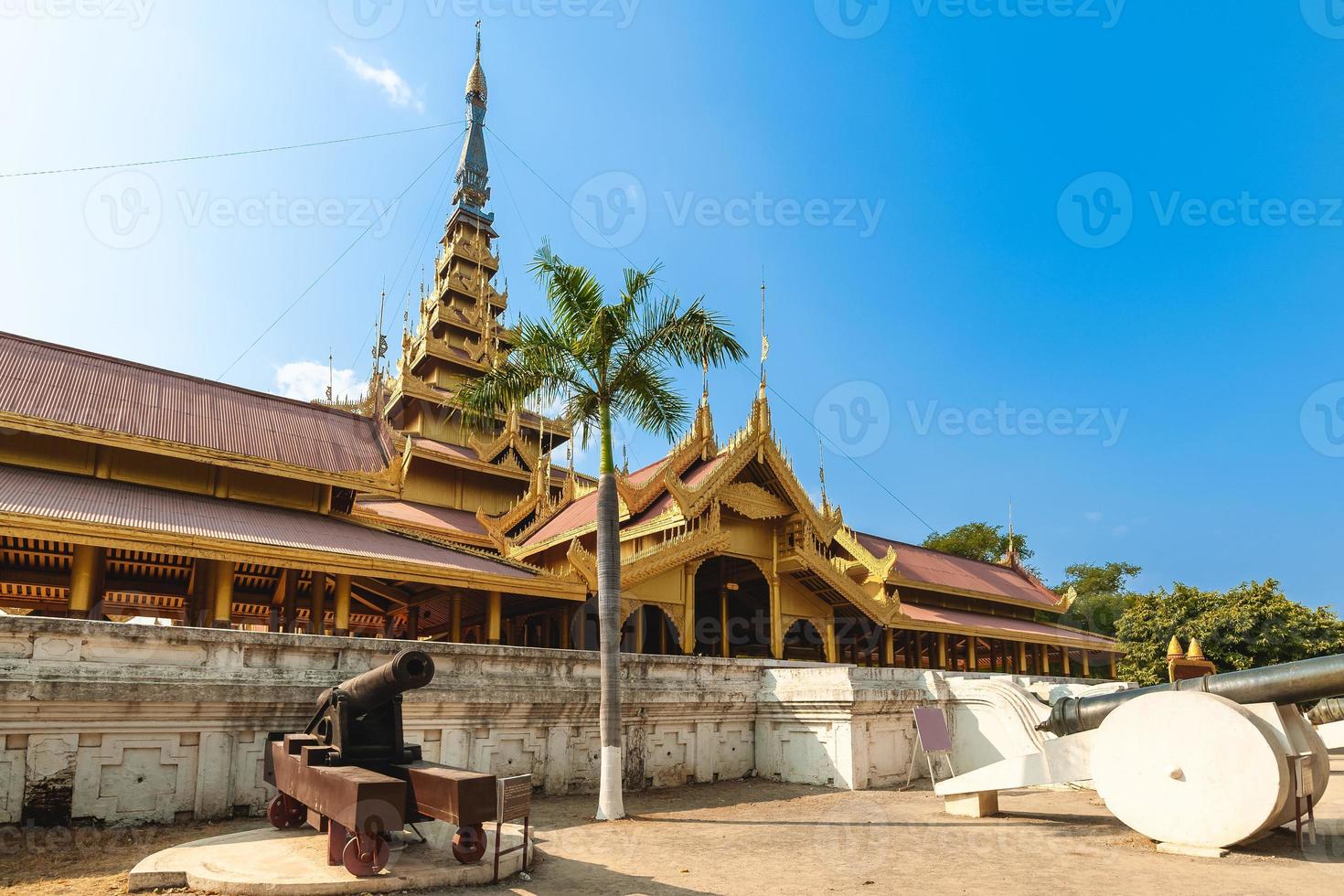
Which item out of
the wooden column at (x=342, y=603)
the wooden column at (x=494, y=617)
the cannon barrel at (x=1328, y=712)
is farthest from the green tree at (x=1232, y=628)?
the wooden column at (x=342, y=603)

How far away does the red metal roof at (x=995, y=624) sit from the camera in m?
26.3

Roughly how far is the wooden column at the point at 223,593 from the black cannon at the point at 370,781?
25.4ft

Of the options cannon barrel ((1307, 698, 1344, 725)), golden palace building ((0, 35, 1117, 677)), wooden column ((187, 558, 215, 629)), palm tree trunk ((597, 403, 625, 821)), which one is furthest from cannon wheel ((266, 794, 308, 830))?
cannon barrel ((1307, 698, 1344, 725))

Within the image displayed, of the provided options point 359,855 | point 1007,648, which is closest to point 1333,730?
point 359,855

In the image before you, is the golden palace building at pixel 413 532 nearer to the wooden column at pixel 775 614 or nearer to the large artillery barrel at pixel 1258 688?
the wooden column at pixel 775 614

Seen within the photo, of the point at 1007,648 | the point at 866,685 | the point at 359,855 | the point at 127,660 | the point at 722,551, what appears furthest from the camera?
the point at 1007,648

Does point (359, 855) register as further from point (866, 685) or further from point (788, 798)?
point (866, 685)

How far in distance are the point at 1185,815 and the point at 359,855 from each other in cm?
671

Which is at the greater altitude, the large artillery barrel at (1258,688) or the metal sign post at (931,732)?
the large artillery barrel at (1258,688)

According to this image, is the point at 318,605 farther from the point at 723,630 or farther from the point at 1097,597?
the point at 1097,597

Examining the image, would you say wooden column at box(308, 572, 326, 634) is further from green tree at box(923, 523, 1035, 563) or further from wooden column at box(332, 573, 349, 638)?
green tree at box(923, 523, 1035, 563)

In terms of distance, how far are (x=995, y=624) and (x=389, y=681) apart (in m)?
26.7

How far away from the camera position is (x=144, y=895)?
5.40 m

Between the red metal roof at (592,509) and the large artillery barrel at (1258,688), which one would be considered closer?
the large artillery barrel at (1258,688)
